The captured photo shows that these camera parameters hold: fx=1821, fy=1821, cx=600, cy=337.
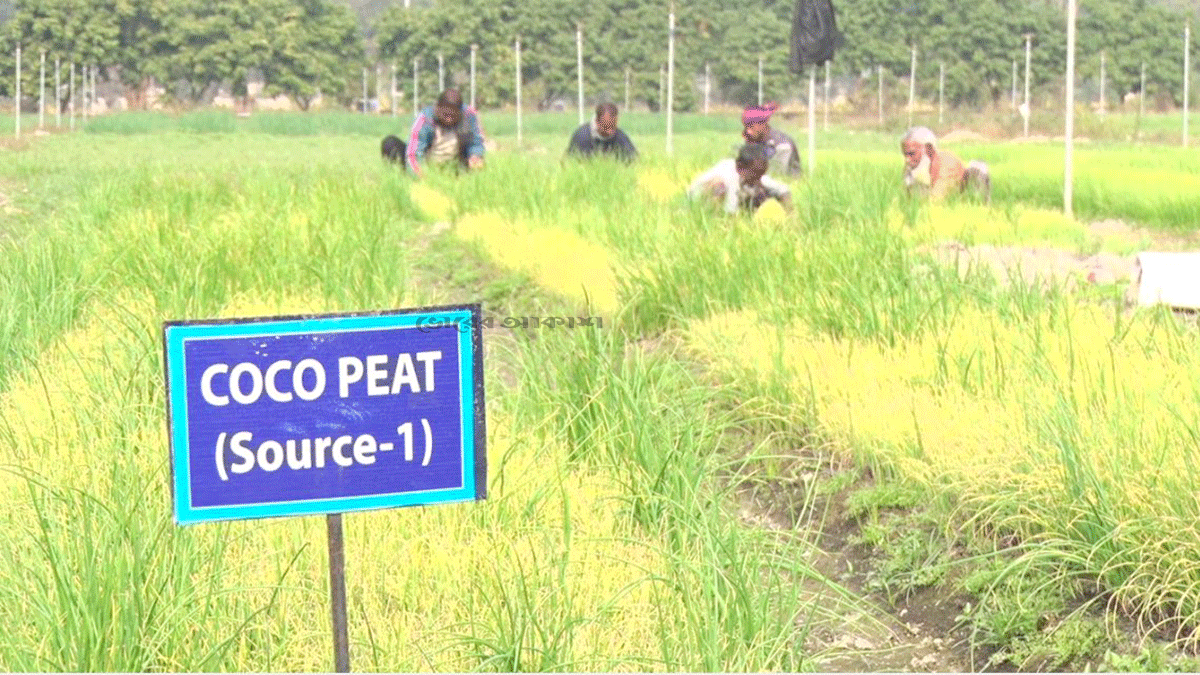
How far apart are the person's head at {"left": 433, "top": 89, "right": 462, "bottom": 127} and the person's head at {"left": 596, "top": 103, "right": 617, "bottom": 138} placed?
100 cm

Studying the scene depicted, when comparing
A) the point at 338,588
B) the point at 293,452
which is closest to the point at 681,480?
the point at 338,588

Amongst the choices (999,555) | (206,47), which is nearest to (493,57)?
(206,47)

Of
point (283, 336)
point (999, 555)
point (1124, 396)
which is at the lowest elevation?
point (999, 555)

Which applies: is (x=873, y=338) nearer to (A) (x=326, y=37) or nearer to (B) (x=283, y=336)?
(B) (x=283, y=336)

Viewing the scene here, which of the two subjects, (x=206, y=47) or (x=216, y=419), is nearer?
(x=216, y=419)

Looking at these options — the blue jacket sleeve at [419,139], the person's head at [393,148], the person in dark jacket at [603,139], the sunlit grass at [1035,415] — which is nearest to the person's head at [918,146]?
the person in dark jacket at [603,139]

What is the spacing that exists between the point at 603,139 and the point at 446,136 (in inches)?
45.5

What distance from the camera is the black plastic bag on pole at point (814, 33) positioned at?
13.1 metres

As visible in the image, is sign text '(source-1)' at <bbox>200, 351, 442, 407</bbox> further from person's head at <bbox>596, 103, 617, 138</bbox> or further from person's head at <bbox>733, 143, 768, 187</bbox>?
person's head at <bbox>596, 103, 617, 138</bbox>

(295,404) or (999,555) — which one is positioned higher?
(295,404)

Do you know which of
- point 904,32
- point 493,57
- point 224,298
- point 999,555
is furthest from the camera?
point 904,32

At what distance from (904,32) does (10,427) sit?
53732 millimetres

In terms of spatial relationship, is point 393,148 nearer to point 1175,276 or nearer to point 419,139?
point 419,139

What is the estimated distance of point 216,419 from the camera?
254 centimetres
